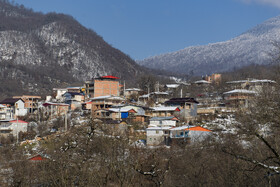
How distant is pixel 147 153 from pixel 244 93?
1016 inches

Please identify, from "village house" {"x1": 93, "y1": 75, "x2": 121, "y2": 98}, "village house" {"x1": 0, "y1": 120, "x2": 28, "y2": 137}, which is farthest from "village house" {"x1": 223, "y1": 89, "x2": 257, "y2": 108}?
"village house" {"x1": 0, "y1": 120, "x2": 28, "y2": 137}

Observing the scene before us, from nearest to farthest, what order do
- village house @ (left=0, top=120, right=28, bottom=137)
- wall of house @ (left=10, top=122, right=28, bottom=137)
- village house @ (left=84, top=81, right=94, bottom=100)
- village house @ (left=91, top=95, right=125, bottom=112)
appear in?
wall of house @ (left=10, top=122, right=28, bottom=137), village house @ (left=0, top=120, right=28, bottom=137), village house @ (left=91, top=95, right=125, bottom=112), village house @ (left=84, top=81, right=94, bottom=100)

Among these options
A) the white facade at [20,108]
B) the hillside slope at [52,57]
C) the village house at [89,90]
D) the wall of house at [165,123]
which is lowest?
the wall of house at [165,123]

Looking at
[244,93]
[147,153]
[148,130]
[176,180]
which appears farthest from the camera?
[244,93]

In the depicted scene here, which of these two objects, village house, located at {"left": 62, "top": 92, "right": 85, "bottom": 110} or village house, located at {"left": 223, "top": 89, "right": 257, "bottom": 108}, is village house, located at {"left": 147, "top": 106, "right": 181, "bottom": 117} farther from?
village house, located at {"left": 62, "top": 92, "right": 85, "bottom": 110}

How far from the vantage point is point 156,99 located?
6053 cm

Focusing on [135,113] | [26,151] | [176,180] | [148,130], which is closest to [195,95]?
[135,113]

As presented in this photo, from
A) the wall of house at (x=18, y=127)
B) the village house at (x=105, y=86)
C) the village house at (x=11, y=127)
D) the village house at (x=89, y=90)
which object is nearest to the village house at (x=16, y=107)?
the village house at (x=89, y=90)

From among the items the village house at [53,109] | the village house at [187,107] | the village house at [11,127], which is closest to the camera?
the village house at [11,127]

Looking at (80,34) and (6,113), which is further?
(80,34)

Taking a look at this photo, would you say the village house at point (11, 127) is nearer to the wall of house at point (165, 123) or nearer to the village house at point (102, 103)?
the village house at point (102, 103)

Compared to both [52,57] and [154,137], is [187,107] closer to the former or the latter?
[154,137]

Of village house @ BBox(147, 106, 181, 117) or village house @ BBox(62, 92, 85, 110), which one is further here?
village house @ BBox(62, 92, 85, 110)

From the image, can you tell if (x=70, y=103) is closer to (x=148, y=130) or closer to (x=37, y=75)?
(x=148, y=130)
